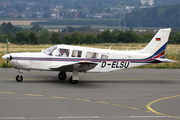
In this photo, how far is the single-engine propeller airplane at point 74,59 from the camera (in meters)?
14.6

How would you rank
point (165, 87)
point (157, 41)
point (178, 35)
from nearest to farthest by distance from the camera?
point (165, 87), point (157, 41), point (178, 35)

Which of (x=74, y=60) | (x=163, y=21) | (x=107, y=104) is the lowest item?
(x=107, y=104)

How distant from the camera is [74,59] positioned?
15.0 meters

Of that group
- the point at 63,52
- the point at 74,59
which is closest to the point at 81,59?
the point at 74,59

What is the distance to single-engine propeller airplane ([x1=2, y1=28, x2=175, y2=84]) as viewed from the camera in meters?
14.6

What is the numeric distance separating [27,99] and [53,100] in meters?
0.97

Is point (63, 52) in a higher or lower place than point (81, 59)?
higher

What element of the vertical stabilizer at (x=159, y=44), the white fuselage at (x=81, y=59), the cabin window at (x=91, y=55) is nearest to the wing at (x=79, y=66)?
the white fuselage at (x=81, y=59)

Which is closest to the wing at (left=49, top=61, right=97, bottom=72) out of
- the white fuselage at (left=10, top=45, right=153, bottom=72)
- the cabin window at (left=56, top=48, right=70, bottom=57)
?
the white fuselage at (left=10, top=45, right=153, bottom=72)

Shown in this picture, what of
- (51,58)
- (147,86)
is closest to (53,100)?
(51,58)

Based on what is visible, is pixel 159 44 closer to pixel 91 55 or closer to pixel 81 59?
pixel 91 55

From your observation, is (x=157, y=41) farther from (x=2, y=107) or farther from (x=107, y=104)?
(x=2, y=107)

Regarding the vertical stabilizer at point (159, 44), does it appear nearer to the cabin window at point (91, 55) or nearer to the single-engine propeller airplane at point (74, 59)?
the single-engine propeller airplane at point (74, 59)

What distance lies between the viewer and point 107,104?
10.8 metres
